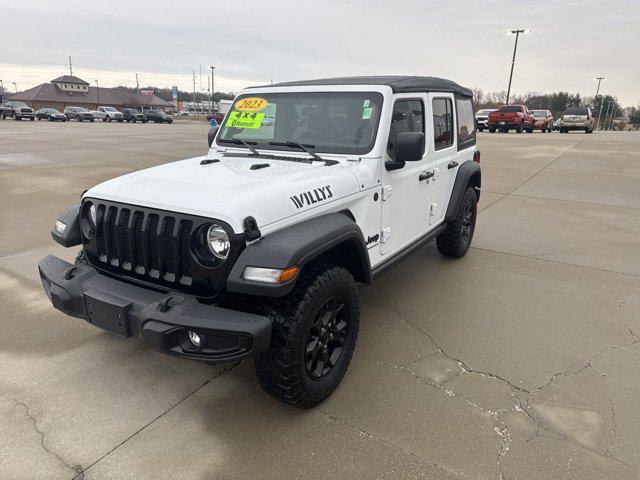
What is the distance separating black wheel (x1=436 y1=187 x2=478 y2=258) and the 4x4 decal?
237 centimetres

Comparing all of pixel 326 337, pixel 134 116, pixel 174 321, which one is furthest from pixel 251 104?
pixel 134 116

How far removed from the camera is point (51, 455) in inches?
89.5

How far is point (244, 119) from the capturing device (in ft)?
12.5

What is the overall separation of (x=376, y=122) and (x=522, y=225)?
14.8 feet

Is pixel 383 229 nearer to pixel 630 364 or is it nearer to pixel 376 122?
pixel 376 122

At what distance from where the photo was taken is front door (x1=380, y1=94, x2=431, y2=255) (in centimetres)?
335

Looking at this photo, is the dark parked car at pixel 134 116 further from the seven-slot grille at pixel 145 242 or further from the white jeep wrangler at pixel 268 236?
the seven-slot grille at pixel 145 242

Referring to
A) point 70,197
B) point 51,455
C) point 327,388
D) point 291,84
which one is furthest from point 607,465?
point 70,197

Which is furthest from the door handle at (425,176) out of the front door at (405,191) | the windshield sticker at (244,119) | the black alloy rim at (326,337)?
the black alloy rim at (326,337)

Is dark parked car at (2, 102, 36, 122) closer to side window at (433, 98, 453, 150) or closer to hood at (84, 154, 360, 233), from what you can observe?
hood at (84, 154, 360, 233)

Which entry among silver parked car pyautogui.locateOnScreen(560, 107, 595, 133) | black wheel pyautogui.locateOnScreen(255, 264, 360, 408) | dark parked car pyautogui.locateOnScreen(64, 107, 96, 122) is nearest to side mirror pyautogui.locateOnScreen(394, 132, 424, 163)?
black wheel pyautogui.locateOnScreen(255, 264, 360, 408)

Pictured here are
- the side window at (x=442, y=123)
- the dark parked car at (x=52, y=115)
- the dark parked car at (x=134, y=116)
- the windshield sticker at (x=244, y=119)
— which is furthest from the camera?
the dark parked car at (x=134, y=116)

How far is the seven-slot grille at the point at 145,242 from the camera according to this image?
7.74 ft

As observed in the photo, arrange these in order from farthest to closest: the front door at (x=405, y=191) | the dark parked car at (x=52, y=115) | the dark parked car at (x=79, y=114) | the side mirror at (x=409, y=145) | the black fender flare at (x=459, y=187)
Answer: the dark parked car at (x=79, y=114), the dark parked car at (x=52, y=115), the black fender flare at (x=459, y=187), the front door at (x=405, y=191), the side mirror at (x=409, y=145)
